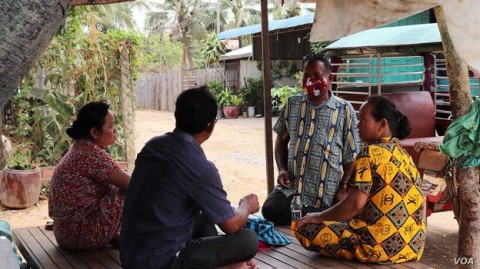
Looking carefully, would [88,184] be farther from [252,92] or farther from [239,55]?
[239,55]

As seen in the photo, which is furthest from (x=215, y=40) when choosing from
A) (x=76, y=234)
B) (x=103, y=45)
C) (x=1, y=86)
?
(x=1, y=86)

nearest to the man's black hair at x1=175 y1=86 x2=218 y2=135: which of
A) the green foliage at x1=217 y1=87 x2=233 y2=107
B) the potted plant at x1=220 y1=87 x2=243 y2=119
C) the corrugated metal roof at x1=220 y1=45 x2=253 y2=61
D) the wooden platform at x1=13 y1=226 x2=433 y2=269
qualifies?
the wooden platform at x1=13 y1=226 x2=433 y2=269

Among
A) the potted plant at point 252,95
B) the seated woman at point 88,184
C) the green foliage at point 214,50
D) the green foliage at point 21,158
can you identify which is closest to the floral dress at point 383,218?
the seated woman at point 88,184

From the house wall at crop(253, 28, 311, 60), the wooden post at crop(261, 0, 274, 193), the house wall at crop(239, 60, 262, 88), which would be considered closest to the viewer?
the wooden post at crop(261, 0, 274, 193)

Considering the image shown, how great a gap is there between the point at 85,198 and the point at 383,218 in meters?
1.76

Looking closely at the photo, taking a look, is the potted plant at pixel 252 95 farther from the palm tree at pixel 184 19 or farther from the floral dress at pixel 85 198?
the floral dress at pixel 85 198

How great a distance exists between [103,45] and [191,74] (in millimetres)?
14376

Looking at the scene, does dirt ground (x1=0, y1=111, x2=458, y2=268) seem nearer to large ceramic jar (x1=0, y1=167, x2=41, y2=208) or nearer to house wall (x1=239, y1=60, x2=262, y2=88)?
large ceramic jar (x1=0, y1=167, x2=41, y2=208)

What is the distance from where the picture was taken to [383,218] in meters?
3.21

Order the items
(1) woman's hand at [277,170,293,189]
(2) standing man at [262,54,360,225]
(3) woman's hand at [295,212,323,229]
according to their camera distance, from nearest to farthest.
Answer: (3) woman's hand at [295,212,323,229]
(2) standing man at [262,54,360,225]
(1) woman's hand at [277,170,293,189]

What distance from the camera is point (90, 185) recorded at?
3.49 m

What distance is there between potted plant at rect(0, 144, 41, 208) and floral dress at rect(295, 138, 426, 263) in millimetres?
5081

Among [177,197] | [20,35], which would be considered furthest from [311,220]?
[20,35]

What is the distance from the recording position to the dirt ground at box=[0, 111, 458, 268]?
4266 millimetres
